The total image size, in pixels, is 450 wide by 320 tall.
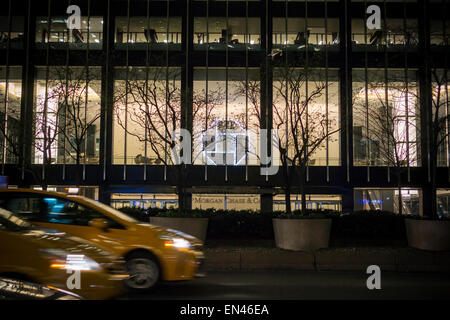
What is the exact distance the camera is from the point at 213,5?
25828 millimetres

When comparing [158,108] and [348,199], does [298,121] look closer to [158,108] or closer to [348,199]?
[348,199]

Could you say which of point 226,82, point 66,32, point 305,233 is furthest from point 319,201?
point 66,32

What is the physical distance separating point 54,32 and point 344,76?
17.5 meters

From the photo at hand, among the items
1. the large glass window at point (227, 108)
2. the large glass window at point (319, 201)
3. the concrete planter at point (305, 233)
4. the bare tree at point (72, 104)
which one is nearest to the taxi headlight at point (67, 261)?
the concrete planter at point (305, 233)

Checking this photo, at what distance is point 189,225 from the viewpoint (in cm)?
1261

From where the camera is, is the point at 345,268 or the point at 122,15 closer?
the point at 345,268

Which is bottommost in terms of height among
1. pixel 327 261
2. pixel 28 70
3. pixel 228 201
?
pixel 327 261

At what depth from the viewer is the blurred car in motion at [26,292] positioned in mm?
3259

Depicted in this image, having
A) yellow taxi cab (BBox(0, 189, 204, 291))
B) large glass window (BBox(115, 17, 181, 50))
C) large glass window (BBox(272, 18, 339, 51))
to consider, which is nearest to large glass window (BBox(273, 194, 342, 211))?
large glass window (BBox(272, 18, 339, 51))

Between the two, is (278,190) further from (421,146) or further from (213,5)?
(213,5)

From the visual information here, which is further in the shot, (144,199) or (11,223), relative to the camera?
(144,199)

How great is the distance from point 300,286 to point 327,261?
291 centimetres

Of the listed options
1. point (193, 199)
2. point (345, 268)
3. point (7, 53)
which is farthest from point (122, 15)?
point (345, 268)

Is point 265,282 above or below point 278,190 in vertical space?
below
